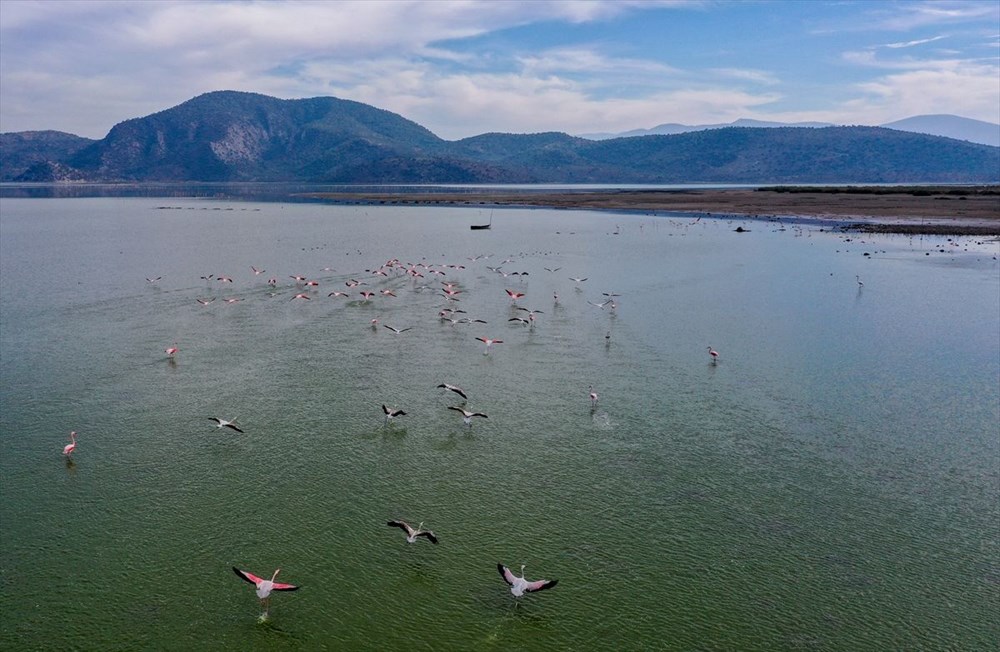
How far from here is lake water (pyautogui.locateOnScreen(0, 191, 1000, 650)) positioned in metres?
12.1

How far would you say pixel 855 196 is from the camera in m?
116

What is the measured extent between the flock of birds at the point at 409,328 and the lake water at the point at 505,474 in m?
0.45

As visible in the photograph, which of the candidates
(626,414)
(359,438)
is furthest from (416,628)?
(626,414)

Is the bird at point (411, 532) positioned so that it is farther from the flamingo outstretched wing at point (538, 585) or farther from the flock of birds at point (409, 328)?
the flamingo outstretched wing at point (538, 585)

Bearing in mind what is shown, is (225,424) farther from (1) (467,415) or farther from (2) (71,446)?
(1) (467,415)

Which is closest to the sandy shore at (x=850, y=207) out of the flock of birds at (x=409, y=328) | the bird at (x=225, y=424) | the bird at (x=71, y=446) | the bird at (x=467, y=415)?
the flock of birds at (x=409, y=328)

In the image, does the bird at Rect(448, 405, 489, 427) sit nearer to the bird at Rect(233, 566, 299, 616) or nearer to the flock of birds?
the flock of birds

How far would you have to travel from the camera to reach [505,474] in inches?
669

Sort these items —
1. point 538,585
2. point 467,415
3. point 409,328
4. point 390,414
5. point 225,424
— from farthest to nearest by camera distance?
1. point 409,328
2. point 467,415
3. point 390,414
4. point 225,424
5. point 538,585

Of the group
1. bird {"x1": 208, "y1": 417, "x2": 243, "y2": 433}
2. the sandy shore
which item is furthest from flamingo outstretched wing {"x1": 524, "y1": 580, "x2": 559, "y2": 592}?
the sandy shore

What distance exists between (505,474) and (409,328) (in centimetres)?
1520

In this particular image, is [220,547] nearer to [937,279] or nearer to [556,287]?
[556,287]

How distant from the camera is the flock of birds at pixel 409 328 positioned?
471 inches

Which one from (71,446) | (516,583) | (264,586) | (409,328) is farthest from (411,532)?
(409,328)
